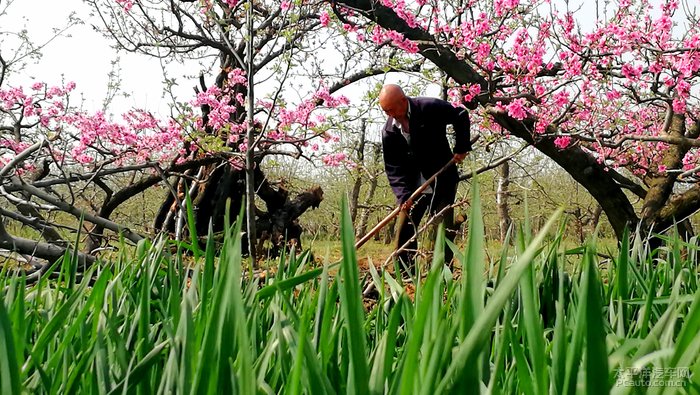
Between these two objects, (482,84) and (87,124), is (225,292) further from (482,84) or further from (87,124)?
(87,124)

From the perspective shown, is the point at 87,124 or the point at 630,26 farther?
the point at 87,124

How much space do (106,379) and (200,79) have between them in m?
8.87

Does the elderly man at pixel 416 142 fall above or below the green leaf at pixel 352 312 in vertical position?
above

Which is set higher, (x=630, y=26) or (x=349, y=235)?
(x=630, y=26)

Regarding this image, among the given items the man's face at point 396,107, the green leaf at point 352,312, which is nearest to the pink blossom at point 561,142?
the man's face at point 396,107

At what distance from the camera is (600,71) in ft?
22.2

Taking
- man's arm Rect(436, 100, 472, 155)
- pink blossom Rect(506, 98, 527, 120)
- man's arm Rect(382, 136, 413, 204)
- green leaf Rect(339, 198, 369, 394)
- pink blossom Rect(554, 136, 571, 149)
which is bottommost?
green leaf Rect(339, 198, 369, 394)

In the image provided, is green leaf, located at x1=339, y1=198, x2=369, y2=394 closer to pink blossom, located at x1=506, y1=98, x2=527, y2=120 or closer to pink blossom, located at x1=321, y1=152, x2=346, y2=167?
pink blossom, located at x1=506, y1=98, x2=527, y2=120

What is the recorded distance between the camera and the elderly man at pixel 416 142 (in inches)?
209

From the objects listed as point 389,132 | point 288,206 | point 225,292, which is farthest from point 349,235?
point 288,206

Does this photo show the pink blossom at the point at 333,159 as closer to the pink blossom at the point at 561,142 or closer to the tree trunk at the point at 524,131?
the tree trunk at the point at 524,131

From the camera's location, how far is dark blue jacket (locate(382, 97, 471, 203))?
17.8 ft

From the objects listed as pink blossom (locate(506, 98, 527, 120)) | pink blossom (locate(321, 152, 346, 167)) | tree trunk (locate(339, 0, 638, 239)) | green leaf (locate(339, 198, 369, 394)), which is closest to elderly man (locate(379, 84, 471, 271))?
pink blossom (locate(506, 98, 527, 120))

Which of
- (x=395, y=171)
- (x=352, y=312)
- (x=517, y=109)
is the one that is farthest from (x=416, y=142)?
(x=352, y=312)
